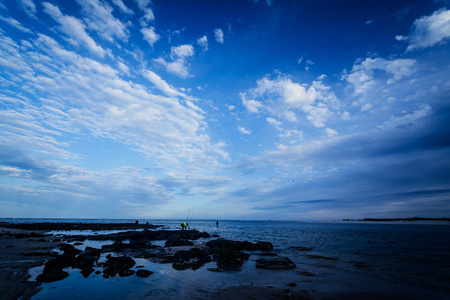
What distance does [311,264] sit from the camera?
16.0 metres

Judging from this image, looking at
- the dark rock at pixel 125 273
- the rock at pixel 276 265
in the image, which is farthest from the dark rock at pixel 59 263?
the rock at pixel 276 265

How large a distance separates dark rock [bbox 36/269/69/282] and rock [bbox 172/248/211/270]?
21.8 feet

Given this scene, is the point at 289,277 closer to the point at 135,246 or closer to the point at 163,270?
the point at 163,270

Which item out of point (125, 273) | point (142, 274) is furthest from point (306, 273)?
point (125, 273)

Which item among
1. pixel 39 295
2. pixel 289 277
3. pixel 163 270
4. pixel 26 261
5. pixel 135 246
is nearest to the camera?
pixel 39 295

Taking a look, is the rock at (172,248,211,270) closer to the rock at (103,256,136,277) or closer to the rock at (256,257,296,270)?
the rock at (103,256,136,277)

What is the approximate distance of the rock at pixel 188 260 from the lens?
1461cm

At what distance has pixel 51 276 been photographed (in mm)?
10609

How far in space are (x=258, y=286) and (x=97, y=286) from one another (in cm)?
834

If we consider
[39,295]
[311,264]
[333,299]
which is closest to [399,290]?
[333,299]

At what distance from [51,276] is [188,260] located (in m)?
8.61

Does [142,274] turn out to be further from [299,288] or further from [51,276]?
[299,288]

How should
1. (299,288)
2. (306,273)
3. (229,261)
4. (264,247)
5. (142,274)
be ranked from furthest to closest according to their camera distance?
(264,247), (229,261), (306,273), (142,274), (299,288)

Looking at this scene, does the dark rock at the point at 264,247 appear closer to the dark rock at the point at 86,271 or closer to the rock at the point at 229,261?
the rock at the point at 229,261
